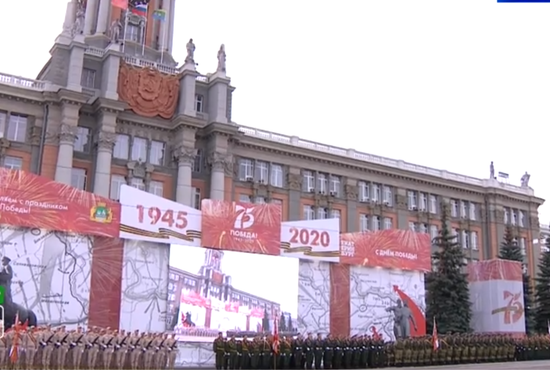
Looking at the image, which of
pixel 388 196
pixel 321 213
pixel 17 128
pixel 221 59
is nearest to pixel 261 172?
pixel 321 213

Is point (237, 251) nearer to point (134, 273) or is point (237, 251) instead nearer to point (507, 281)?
point (134, 273)

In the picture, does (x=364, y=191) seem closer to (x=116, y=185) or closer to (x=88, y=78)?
(x=116, y=185)

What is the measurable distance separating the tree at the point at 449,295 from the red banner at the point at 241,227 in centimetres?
1324

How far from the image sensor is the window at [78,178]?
1405 inches

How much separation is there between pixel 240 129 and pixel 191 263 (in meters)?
21.0

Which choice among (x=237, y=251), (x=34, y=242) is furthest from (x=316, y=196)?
(x=34, y=242)

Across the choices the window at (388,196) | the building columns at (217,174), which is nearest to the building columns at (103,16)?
the building columns at (217,174)

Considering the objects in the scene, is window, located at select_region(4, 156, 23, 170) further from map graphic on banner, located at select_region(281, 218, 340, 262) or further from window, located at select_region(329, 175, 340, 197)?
window, located at select_region(329, 175, 340, 197)

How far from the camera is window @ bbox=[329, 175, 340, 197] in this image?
149ft

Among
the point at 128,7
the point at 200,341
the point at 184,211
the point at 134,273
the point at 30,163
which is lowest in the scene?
the point at 200,341

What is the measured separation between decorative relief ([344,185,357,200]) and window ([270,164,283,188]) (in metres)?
5.39

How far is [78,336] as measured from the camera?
51.9 ft

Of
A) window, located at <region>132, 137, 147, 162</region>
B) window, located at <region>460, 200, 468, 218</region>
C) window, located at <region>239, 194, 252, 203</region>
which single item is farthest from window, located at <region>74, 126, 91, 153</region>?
window, located at <region>460, 200, 468, 218</region>

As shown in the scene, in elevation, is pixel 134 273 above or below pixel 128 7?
below
